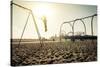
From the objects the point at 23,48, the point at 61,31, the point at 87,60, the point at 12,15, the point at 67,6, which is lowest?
the point at 87,60

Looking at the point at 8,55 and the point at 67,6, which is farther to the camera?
the point at 67,6

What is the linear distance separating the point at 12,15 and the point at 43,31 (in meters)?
0.46

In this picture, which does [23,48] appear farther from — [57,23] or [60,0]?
[60,0]

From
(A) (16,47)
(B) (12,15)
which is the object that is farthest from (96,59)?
(B) (12,15)

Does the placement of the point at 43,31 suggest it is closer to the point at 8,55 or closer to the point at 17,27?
the point at 17,27

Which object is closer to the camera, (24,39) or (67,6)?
(24,39)

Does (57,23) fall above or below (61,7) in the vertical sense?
below

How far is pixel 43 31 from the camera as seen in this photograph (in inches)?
91.0

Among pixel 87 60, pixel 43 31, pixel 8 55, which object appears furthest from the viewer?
pixel 87 60

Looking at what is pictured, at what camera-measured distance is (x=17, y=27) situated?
220 centimetres

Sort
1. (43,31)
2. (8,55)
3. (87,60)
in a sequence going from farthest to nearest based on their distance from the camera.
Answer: (87,60) < (43,31) < (8,55)

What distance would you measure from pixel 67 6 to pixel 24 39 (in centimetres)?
78

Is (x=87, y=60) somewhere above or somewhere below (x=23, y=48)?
below

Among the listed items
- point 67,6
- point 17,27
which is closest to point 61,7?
point 67,6
